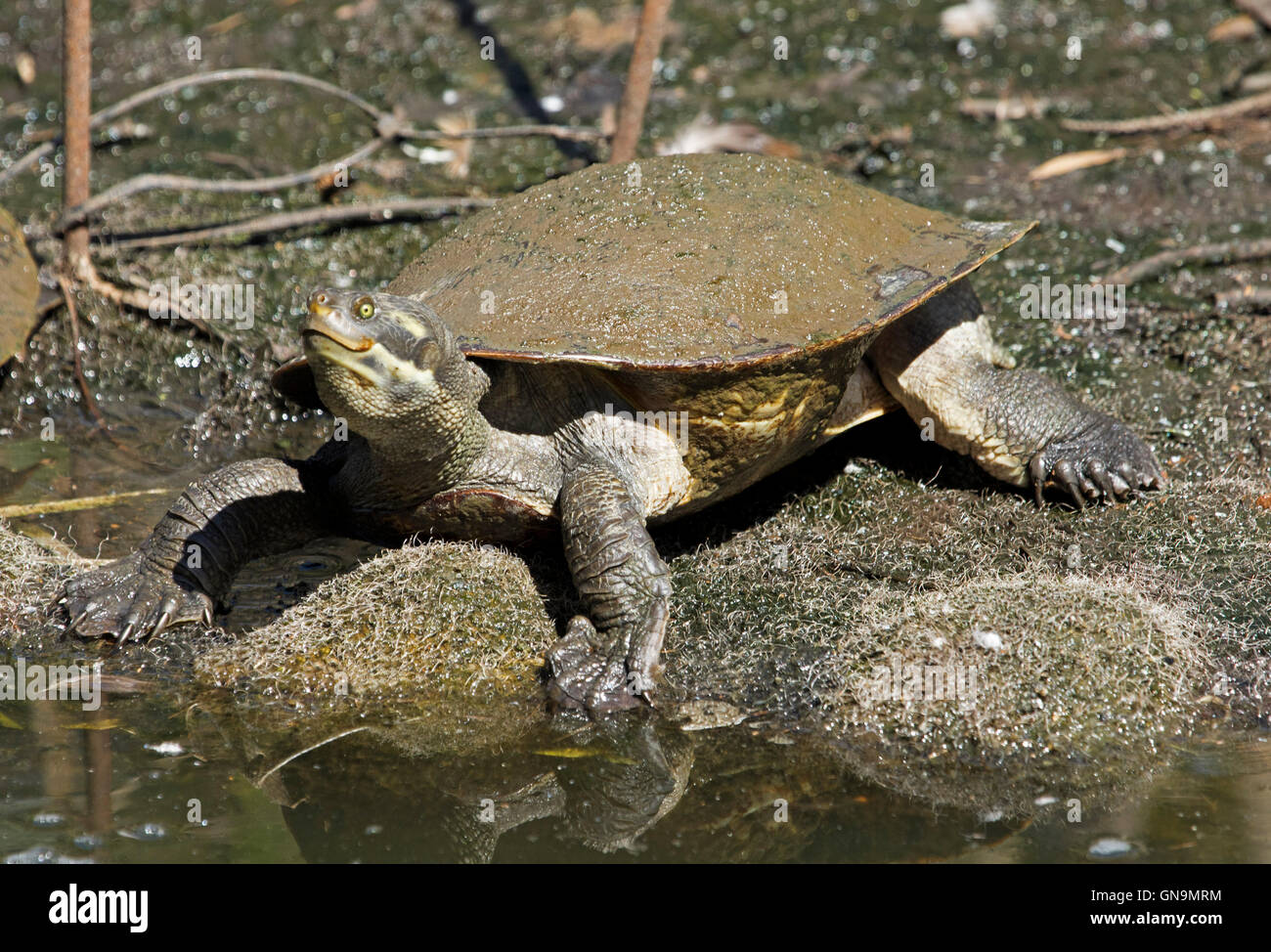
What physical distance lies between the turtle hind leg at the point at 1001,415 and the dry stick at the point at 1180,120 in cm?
254

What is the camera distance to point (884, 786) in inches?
115

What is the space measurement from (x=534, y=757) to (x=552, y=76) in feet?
15.9

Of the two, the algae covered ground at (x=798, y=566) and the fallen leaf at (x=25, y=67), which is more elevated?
the fallen leaf at (x=25, y=67)

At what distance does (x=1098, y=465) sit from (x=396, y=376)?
7.72 ft

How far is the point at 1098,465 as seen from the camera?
400 centimetres

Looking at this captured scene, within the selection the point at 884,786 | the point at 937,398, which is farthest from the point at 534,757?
the point at 937,398

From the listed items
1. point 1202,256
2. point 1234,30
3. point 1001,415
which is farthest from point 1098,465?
point 1234,30

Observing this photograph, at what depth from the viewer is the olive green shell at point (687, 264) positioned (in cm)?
341

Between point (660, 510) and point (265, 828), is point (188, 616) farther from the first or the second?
point (660, 510)

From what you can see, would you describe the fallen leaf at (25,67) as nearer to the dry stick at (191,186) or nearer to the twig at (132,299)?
the dry stick at (191,186)

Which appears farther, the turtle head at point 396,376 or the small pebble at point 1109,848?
the turtle head at point 396,376
